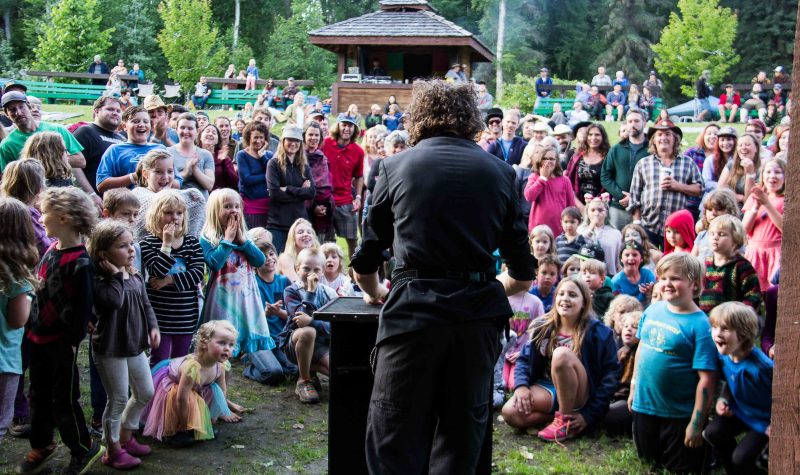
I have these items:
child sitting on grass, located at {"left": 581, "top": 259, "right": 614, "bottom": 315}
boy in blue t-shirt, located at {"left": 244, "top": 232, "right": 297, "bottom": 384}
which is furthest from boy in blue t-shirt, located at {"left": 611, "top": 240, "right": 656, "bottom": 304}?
boy in blue t-shirt, located at {"left": 244, "top": 232, "right": 297, "bottom": 384}

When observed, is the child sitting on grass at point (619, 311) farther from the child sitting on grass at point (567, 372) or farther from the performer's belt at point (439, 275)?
the performer's belt at point (439, 275)

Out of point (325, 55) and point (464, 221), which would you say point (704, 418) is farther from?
point (325, 55)

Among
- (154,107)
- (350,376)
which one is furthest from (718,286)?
(154,107)

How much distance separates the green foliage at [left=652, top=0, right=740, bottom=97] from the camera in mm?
39625

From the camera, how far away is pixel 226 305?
20.3ft

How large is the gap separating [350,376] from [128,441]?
1.69 m

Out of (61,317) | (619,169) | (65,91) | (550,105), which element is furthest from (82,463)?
(65,91)

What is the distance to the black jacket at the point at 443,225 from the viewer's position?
131 inches

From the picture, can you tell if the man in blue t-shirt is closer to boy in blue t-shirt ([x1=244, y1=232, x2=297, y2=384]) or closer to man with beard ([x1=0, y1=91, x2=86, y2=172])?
man with beard ([x1=0, y1=91, x2=86, y2=172])

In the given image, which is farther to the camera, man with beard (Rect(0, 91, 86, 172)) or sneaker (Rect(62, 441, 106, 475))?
man with beard (Rect(0, 91, 86, 172))

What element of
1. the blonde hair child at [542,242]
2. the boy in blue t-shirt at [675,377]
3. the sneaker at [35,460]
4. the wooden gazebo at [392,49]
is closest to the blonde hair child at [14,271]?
the sneaker at [35,460]

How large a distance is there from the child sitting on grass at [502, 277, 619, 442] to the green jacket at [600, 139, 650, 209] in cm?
304

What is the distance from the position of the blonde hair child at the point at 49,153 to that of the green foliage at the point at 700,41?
37.8m

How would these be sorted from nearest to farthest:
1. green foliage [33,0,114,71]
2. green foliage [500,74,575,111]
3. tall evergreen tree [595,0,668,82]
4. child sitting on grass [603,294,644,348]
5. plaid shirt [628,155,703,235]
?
1. child sitting on grass [603,294,644,348]
2. plaid shirt [628,155,703,235]
3. green foliage [500,74,575,111]
4. green foliage [33,0,114,71]
5. tall evergreen tree [595,0,668,82]
